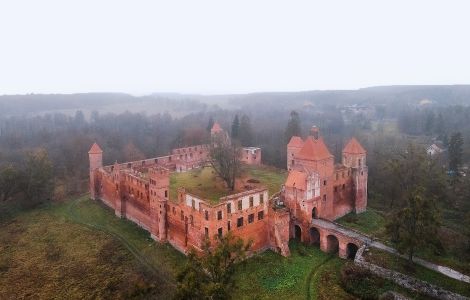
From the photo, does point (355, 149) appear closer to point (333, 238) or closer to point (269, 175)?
point (333, 238)

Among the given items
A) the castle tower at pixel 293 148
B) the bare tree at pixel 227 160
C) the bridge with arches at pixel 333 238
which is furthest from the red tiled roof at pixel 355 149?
the bare tree at pixel 227 160

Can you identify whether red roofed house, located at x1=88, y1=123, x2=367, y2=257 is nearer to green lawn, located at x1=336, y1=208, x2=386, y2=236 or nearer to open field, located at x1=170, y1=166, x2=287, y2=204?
green lawn, located at x1=336, y1=208, x2=386, y2=236

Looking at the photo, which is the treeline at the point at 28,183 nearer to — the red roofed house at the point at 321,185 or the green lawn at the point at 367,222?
the red roofed house at the point at 321,185

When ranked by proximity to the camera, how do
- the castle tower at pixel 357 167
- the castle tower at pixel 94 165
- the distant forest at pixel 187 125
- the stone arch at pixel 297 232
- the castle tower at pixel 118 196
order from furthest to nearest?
the distant forest at pixel 187 125
the castle tower at pixel 94 165
the castle tower at pixel 118 196
the castle tower at pixel 357 167
the stone arch at pixel 297 232

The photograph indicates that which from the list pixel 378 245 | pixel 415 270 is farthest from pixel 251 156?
pixel 415 270

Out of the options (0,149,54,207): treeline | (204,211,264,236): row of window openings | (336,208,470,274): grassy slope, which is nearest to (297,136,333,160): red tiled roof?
(336,208,470,274): grassy slope

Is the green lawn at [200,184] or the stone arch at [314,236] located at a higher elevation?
the green lawn at [200,184]
